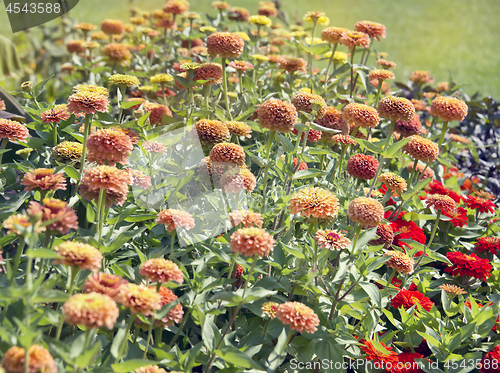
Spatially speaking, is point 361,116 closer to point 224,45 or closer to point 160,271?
point 224,45

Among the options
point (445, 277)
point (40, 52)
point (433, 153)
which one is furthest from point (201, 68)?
point (40, 52)

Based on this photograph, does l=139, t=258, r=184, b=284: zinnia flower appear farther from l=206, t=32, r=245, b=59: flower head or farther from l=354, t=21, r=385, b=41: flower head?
l=354, t=21, r=385, b=41: flower head

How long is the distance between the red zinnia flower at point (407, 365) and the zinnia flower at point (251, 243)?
0.67 meters

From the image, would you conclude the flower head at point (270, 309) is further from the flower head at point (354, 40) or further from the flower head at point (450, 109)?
the flower head at point (354, 40)

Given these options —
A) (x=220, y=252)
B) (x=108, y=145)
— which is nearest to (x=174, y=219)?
(x=220, y=252)

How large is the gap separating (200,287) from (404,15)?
11447mm

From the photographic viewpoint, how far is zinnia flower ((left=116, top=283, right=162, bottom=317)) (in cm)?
99

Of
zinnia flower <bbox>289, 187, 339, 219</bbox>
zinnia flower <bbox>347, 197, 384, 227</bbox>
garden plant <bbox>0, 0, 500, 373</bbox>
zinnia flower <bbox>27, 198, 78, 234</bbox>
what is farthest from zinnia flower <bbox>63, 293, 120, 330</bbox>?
zinnia flower <bbox>347, 197, 384, 227</bbox>

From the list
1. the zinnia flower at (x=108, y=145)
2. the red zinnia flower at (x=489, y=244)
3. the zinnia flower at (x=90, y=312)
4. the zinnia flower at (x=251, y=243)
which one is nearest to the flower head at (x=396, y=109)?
the red zinnia flower at (x=489, y=244)

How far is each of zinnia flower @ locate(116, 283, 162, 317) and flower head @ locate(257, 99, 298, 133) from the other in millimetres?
781

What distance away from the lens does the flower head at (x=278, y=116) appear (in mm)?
1558

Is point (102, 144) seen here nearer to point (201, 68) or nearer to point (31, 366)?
point (31, 366)

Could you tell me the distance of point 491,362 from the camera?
145 cm

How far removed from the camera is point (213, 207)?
5.70ft
